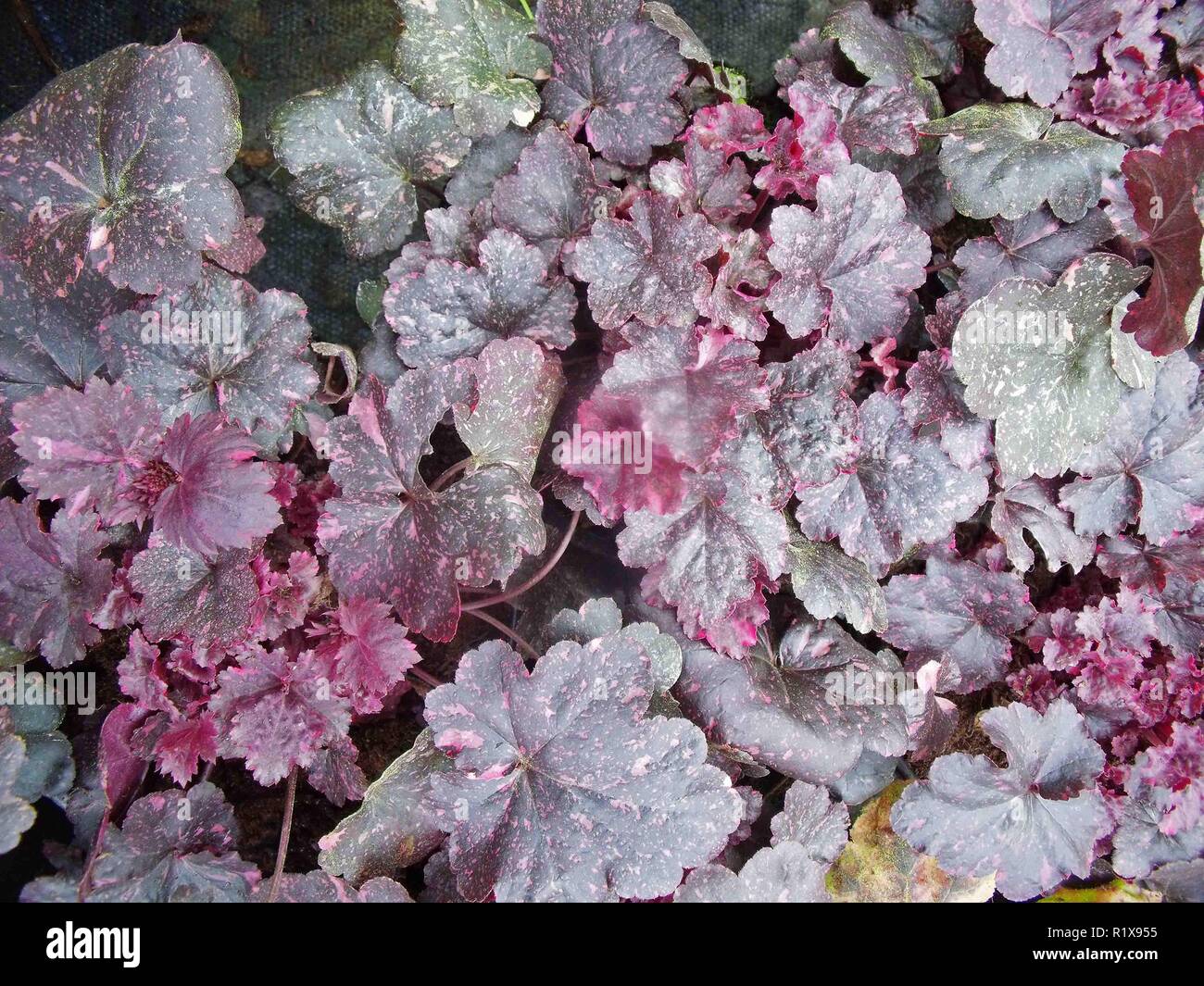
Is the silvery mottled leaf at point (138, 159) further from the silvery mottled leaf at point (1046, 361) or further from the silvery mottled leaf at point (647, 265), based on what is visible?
the silvery mottled leaf at point (1046, 361)

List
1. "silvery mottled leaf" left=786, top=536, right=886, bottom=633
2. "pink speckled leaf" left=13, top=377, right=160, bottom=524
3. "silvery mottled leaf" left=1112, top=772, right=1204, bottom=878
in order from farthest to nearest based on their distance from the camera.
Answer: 1. "silvery mottled leaf" left=1112, top=772, right=1204, bottom=878
2. "silvery mottled leaf" left=786, top=536, right=886, bottom=633
3. "pink speckled leaf" left=13, top=377, right=160, bottom=524

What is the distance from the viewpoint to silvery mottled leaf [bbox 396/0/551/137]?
159 cm

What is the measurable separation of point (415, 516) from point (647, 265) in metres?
0.60

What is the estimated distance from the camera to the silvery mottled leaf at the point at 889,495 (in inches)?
62.8

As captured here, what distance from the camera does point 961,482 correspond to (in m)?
1.61

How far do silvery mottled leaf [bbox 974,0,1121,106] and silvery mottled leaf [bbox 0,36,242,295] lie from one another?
4.70 ft

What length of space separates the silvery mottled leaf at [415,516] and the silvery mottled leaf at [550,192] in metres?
0.34

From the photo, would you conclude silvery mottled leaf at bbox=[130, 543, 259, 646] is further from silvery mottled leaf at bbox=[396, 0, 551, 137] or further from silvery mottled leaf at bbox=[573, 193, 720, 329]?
silvery mottled leaf at bbox=[396, 0, 551, 137]

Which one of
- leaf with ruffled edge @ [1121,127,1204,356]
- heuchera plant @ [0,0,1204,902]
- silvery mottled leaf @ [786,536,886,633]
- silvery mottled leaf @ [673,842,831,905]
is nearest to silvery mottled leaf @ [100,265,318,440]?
heuchera plant @ [0,0,1204,902]

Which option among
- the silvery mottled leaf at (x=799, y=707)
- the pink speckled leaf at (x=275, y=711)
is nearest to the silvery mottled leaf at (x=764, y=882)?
the silvery mottled leaf at (x=799, y=707)

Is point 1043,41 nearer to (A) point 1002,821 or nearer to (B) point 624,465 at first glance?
(B) point 624,465

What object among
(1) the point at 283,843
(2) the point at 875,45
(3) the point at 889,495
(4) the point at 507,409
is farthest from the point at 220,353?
(2) the point at 875,45

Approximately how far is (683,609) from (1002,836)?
29.4 inches

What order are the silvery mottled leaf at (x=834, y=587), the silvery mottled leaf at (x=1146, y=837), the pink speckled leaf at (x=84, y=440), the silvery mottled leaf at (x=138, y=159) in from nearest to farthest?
the pink speckled leaf at (x=84, y=440)
the silvery mottled leaf at (x=138, y=159)
the silvery mottled leaf at (x=834, y=587)
the silvery mottled leaf at (x=1146, y=837)
